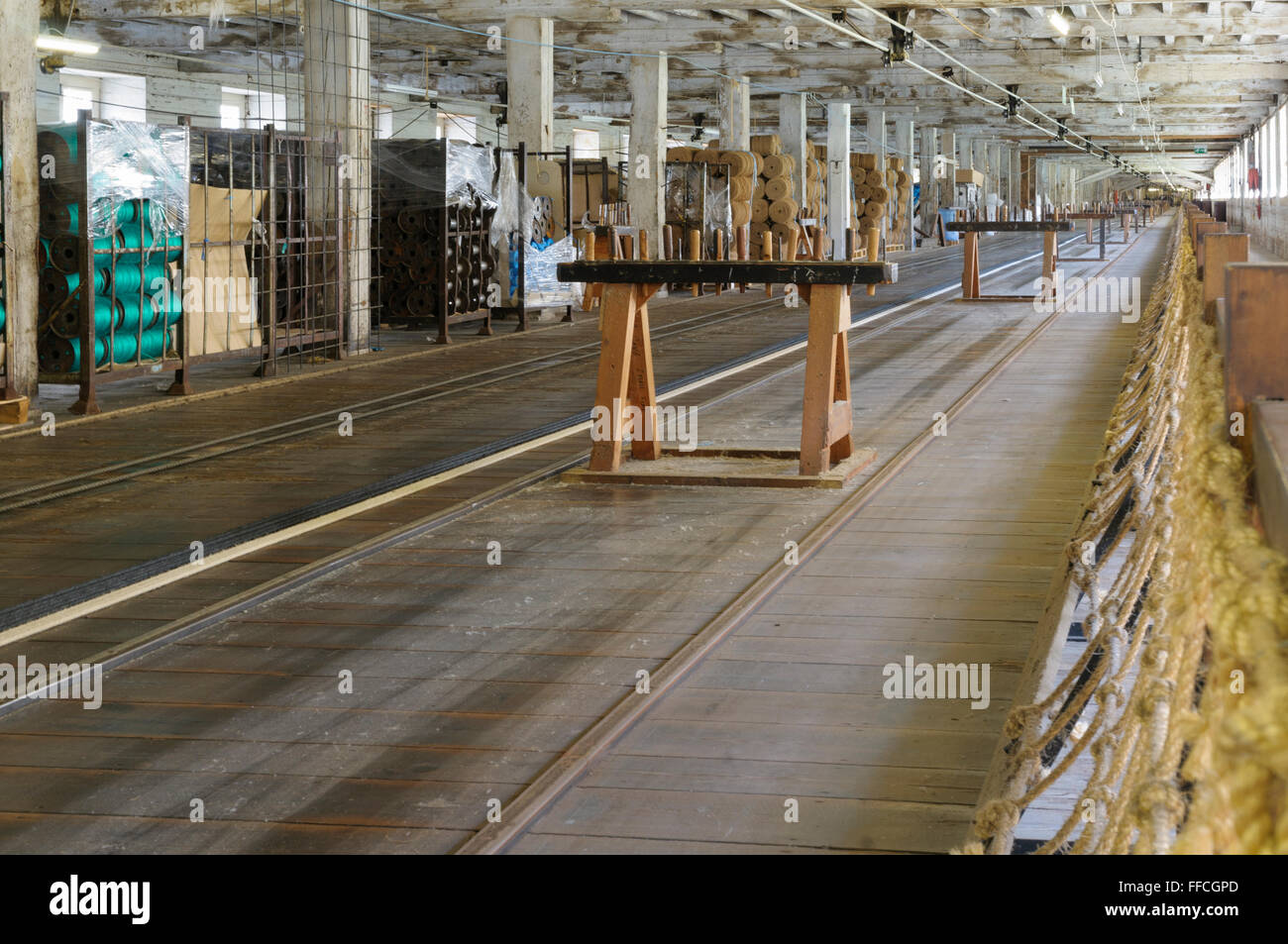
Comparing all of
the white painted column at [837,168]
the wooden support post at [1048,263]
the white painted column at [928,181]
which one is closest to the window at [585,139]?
the white painted column at [837,168]

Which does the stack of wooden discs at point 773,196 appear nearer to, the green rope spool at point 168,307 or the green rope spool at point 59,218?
the green rope spool at point 168,307

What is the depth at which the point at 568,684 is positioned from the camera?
415cm

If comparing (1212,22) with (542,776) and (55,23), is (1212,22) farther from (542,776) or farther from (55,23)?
(542,776)

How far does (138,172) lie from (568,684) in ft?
25.4

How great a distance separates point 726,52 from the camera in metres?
26.6

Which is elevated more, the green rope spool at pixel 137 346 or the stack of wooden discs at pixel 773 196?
the stack of wooden discs at pixel 773 196

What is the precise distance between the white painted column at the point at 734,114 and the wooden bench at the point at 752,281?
795 inches

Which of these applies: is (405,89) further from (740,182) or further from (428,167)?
(428,167)

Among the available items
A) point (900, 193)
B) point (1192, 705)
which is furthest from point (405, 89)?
point (1192, 705)

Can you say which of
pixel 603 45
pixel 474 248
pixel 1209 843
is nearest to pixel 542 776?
pixel 1209 843

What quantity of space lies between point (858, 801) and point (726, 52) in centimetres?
2465

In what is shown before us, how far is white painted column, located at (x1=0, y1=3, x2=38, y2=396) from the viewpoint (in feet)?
32.1

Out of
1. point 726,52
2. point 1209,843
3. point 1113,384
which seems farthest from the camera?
point 726,52

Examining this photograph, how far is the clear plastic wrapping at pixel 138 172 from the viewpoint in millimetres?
10266
